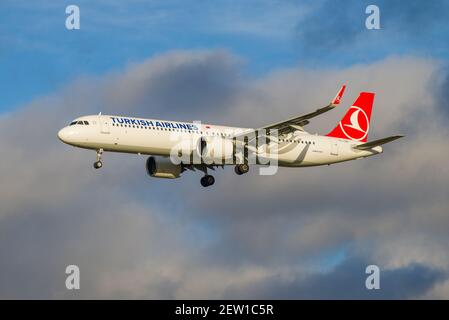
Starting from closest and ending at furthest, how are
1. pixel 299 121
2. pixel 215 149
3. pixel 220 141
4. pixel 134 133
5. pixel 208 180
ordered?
pixel 134 133 → pixel 299 121 → pixel 215 149 → pixel 220 141 → pixel 208 180

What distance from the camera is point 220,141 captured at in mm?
80312

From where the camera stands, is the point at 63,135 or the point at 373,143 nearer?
the point at 63,135

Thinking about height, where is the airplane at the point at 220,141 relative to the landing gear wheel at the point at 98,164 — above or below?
above

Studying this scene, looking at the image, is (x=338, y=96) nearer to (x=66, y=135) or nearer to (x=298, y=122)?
(x=298, y=122)

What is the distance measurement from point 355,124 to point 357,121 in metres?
0.55

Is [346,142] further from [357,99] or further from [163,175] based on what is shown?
[163,175]

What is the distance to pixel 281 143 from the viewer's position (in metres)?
85.6

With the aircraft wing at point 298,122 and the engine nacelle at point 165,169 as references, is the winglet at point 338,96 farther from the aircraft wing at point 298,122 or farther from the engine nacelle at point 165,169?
the engine nacelle at point 165,169

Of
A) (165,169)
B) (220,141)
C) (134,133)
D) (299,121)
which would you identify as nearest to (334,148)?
(299,121)

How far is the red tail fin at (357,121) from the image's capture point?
9181 centimetres

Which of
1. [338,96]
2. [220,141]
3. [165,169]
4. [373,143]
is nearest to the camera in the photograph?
[338,96]

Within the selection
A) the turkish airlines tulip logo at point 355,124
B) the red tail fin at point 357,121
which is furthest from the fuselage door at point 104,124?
the turkish airlines tulip logo at point 355,124

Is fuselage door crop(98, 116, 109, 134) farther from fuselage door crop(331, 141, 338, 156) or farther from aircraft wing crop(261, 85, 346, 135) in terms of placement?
fuselage door crop(331, 141, 338, 156)
